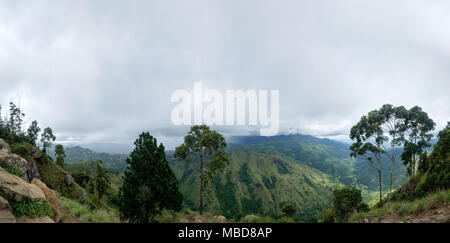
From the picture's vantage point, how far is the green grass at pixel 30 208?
530 centimetres

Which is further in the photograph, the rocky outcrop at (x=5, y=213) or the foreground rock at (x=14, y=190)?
the foreground rock at (x=14, y=190)

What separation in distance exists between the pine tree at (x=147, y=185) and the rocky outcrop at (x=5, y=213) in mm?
11262

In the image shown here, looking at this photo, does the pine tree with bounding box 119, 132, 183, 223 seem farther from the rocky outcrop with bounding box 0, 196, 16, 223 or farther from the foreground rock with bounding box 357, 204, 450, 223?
the foreground rock with bounding box 357, 204, 450, 223

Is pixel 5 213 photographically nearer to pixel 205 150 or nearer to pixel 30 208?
pixel 30 208

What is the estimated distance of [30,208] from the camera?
5.52 m

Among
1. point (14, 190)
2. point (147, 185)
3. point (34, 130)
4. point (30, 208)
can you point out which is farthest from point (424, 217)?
point (34, 130)

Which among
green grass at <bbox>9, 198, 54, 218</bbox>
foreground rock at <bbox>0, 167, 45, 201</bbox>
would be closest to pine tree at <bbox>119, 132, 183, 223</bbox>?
green grass at <bbox>9, 198, 54, 218</bbox>

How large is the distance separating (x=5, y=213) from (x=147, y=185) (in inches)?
500

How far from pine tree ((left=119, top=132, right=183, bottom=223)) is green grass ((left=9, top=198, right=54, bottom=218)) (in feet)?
33.1

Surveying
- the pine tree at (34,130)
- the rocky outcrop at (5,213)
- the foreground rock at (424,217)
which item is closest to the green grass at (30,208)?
the rocky outcrop at (5,213)

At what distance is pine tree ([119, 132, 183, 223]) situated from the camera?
16016 millimetres

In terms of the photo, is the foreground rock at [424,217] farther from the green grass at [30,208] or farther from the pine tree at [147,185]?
the pine tree at [147,185]
